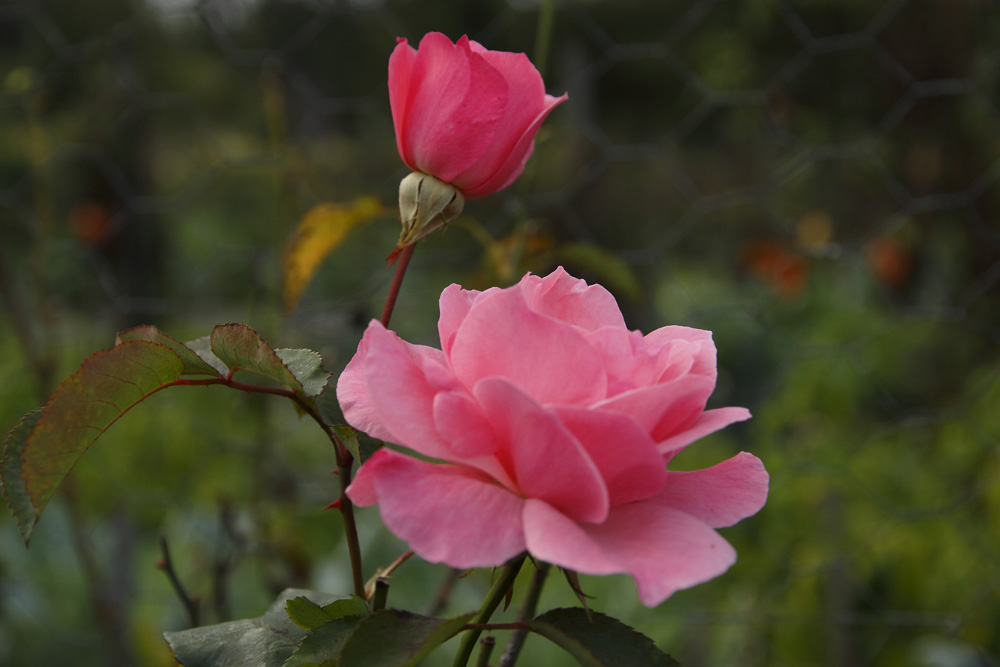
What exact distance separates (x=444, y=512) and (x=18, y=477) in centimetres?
9

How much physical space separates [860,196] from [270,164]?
765mm

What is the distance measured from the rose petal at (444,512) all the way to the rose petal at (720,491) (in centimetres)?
3

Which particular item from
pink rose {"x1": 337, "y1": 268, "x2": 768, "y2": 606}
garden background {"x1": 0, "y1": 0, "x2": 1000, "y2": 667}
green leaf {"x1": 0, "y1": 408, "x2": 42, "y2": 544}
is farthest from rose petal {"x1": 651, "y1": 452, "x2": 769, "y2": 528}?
garden background {"x1": 0, "y1": 0, "x2": 1000, "y2": 667}

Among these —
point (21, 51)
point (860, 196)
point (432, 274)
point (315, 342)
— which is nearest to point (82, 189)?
point (21, 51)

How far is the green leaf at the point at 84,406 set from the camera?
0.14 metres

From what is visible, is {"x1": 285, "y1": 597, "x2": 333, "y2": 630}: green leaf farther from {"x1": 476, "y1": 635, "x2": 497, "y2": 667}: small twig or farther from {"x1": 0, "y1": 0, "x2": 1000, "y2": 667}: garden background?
{"x1": 0, "y1": 0, "x2": 1000, "y2": 667}: garden background

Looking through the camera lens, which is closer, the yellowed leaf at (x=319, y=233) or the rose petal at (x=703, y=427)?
the rose petal at (x=703, y=427)

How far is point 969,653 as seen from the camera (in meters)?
0.62

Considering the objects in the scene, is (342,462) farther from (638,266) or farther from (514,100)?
(638,266)

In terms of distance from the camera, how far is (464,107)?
0.16 m

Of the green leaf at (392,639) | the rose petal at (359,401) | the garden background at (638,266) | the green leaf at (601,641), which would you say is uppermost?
the rose petal at (359,401)

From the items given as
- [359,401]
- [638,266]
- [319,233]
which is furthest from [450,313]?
[638,266]

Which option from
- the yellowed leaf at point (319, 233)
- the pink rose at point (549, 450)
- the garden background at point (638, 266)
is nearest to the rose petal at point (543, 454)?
the pink rose at point (549, 450)

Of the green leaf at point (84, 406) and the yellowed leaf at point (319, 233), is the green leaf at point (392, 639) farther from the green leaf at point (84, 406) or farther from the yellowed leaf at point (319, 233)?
the yellowed leaf at point (319, 233)
